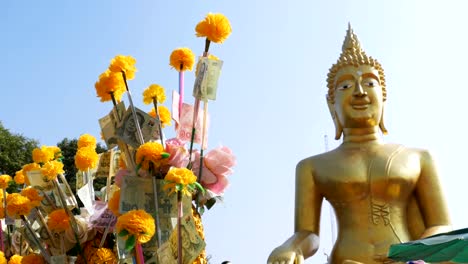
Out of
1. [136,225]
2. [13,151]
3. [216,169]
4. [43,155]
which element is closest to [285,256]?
[136,225]

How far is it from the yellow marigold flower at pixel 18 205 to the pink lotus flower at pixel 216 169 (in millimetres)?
1449

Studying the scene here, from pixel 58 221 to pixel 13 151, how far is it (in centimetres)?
1333

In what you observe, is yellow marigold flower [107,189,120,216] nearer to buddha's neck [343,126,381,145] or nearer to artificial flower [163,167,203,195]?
artificial flower [163,167,203,195]

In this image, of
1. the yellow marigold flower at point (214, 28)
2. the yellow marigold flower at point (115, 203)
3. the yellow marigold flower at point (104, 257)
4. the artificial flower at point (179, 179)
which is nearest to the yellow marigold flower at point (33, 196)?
the yellow marigold flower at point (104, 257)

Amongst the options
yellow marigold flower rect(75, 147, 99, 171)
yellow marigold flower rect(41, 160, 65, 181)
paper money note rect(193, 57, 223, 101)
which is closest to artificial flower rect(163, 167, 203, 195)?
paper money note rect(193, 57, 223, 101)

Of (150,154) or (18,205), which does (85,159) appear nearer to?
(18,205)

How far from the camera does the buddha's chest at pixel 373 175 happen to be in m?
4.78

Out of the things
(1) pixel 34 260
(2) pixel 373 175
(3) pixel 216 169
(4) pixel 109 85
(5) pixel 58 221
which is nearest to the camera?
(2) pixel 373 175

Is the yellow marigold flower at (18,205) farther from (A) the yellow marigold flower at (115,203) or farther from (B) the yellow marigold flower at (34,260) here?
(A) the yellow marigold flower at (115,203)

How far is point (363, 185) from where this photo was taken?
4.80m

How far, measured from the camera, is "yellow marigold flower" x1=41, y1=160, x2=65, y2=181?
18.8 ft

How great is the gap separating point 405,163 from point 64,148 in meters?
13.6

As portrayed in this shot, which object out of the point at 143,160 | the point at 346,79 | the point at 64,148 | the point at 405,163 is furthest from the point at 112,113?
the point at 64,148

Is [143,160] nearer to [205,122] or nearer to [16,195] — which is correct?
[205,122]
